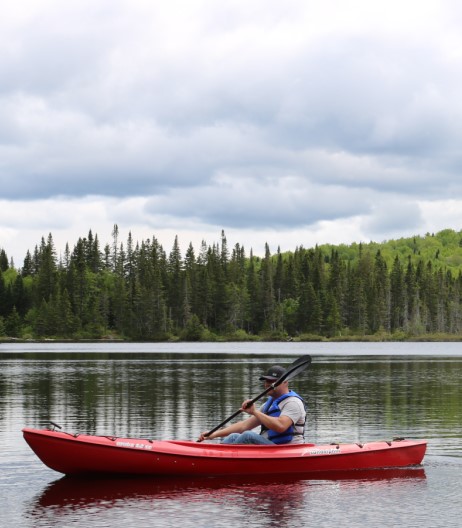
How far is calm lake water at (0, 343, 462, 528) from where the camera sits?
16.5 meters

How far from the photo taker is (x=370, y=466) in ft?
67.4

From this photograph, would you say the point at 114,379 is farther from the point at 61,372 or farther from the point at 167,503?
the point at 167,503

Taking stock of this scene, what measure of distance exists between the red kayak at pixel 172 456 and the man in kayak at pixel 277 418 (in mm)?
366

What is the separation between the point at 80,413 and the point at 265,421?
15.1 m

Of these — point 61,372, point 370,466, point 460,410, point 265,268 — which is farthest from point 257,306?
point 370,466

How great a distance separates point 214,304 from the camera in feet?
607

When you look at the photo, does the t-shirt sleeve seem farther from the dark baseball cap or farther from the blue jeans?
the blue jeans

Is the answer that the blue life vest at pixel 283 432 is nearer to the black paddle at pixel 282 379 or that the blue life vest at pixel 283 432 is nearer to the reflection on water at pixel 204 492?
the black paddle at pixel 282 379

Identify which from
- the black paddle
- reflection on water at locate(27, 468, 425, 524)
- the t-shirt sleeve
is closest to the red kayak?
reflection on water at locate(27, 468, 425, 524)

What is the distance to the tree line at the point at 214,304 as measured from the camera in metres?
179

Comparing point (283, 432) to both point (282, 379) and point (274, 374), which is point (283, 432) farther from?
point (274, 374)

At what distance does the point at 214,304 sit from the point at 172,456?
16609cm

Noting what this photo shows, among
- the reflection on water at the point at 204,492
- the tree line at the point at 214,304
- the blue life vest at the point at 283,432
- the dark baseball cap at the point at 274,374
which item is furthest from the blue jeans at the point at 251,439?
the tree line at the point at 214,304

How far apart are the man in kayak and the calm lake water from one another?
0.99m
